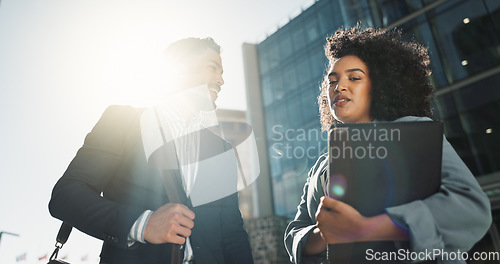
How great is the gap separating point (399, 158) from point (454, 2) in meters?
15.6

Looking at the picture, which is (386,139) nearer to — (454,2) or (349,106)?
(349,106)

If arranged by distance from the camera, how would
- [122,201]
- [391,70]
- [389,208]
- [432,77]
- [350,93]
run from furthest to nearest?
[432,77] < [391,70] < [350,93] < [122,201] < [389,208]

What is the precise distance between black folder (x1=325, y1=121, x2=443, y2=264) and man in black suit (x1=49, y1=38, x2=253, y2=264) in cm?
69

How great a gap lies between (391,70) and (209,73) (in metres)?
1.28

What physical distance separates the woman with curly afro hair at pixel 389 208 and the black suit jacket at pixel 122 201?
448 millimetres

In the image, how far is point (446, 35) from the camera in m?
13.5

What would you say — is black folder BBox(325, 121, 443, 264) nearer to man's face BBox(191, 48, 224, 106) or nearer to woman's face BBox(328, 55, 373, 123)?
woman's face BBox(328, 55, 373, 123)

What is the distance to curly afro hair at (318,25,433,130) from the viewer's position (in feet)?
6.23

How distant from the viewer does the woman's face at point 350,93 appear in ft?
6.13

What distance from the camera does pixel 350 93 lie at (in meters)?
1.89

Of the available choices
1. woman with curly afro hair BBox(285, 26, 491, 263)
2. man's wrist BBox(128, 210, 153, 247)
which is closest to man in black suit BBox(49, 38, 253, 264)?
man's wrist BBox(128, 210, 153, 247)

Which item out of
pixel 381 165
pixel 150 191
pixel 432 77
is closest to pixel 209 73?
pixel 150 191

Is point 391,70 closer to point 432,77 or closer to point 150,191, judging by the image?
point 150,191

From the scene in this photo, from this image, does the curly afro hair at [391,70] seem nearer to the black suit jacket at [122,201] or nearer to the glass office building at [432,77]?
the black suit jacket at [122,201]
